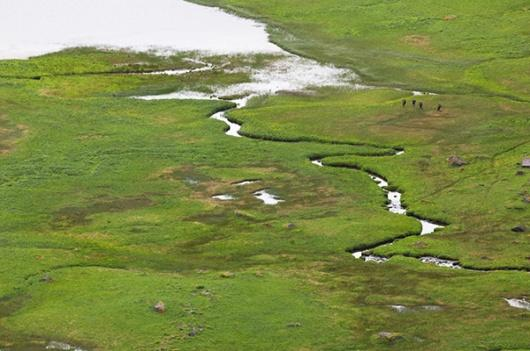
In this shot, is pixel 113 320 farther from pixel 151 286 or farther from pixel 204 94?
pixel 204 94

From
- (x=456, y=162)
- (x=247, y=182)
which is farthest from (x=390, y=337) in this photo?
(x=456, y=162)

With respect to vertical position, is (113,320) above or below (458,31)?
below

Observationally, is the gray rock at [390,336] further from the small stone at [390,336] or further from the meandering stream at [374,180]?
the meandering stream at [374,180]

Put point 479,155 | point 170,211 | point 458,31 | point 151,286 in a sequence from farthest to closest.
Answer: point 458,31 < point 479,155 < point 170,211 < point 151,286

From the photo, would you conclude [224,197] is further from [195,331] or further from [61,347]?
[61,347]

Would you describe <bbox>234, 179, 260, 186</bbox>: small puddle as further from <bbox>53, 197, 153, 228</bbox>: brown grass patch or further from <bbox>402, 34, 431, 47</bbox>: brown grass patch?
<bbox>402, 34, 431, 47</bbox>: brown grass patch

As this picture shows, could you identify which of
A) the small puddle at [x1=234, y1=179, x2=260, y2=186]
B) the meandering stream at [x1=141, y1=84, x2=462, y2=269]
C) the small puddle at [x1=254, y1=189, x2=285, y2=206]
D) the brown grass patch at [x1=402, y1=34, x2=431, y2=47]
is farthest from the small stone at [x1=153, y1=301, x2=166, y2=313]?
the brown grass patch at [x1=402, y1=34, x2=431, y2=47]

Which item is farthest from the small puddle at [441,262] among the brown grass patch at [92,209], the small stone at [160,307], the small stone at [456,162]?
the brown grass patch at [92,209]

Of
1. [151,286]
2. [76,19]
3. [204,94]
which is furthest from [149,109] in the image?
[76,19]
